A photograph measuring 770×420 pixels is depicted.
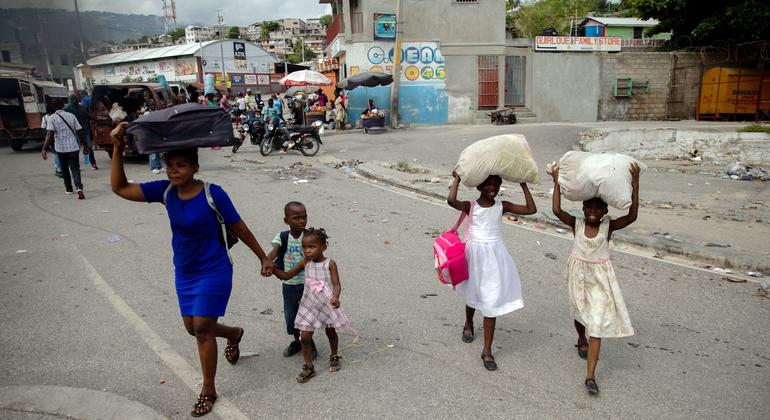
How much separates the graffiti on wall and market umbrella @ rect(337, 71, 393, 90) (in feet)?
6.46

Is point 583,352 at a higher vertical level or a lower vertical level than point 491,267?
lower

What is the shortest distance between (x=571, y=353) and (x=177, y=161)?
290cm

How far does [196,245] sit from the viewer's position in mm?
2887

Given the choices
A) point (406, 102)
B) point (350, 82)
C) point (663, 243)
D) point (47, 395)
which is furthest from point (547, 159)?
point (47, 395)

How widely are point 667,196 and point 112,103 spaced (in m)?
13.9

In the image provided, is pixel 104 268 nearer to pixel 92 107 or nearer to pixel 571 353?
pixel 571 353

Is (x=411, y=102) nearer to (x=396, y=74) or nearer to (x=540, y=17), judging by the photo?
(x=396, y=74)

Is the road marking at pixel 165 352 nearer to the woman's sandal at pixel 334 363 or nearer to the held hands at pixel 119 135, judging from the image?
the woman's sandal at pixel 334 363

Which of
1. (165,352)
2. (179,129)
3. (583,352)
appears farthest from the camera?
(165,352)

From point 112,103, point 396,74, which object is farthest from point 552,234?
point 396,74

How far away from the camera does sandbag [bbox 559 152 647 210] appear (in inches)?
117

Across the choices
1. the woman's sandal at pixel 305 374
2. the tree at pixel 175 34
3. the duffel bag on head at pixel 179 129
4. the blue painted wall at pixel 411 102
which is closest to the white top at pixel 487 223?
the woman's sandal at pixel 305 374

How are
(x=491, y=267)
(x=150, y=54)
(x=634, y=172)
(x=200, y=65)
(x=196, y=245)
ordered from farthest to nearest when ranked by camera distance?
(x=150, y=54), (x=200, y=65), (x=491, y=267), (x=634, y=172), (x=196, y=245)

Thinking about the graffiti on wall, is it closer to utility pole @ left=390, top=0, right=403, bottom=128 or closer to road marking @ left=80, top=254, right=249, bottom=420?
utility pole @ left=390, top=0, right=403, bottom=128
